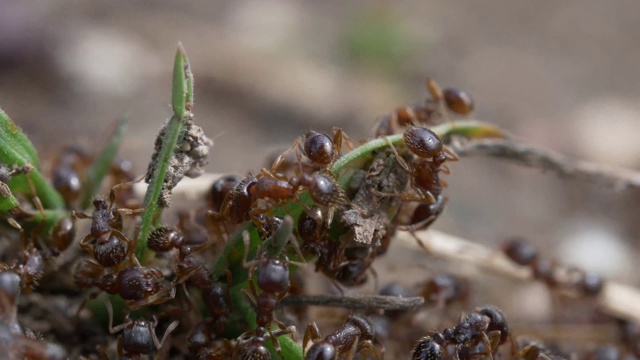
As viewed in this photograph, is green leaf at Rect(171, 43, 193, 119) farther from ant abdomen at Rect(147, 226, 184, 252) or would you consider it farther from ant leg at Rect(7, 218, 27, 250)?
ant leg at Rect(7, 218, 27, 250)

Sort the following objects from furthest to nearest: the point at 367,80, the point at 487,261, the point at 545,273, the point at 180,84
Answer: the point at 367,80
the point at 545,273
the point at 487,261
the point at 180,84

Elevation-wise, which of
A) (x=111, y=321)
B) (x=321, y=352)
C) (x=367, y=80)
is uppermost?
(x=367, y=80)

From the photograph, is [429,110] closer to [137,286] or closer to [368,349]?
[368,349]

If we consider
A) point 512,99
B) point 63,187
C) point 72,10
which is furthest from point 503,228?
point 72,10

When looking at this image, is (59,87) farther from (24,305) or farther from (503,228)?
(24,305)

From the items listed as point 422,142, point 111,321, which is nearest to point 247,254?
point 111,321

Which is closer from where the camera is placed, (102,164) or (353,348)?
(353,348)

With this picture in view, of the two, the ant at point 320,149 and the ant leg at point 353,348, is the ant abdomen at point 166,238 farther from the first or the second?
the ant leg at point 353,348
